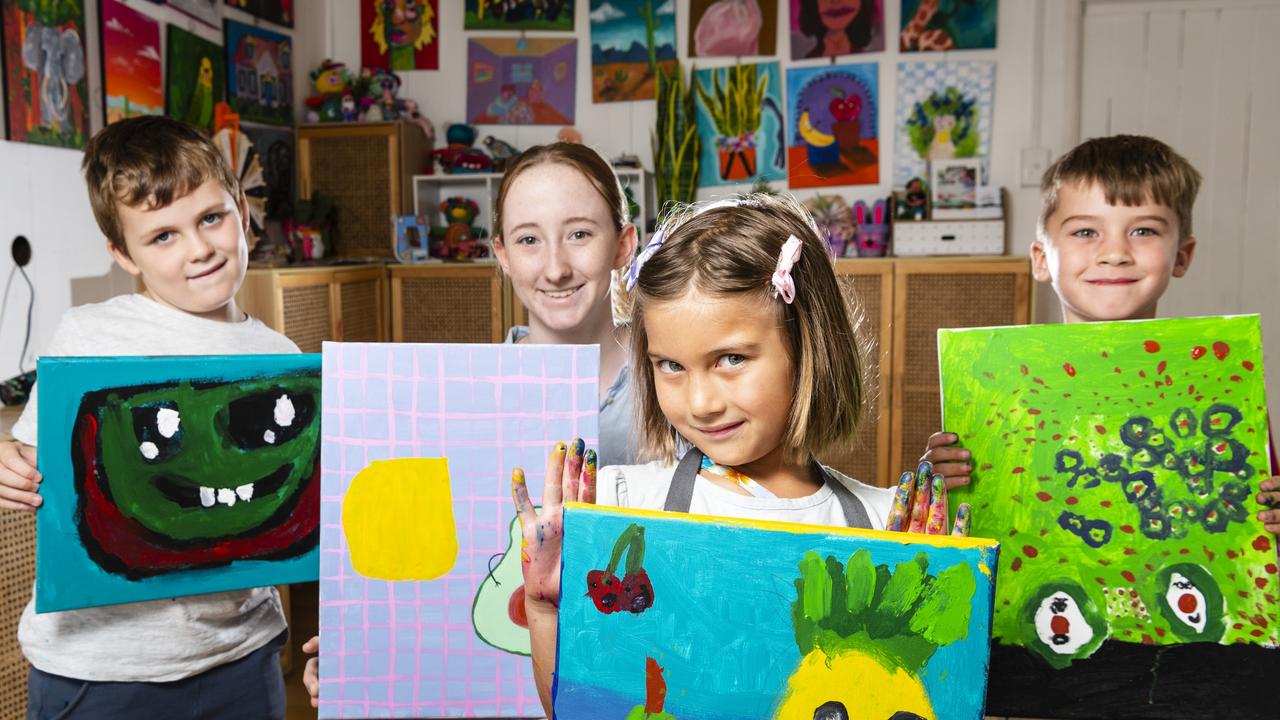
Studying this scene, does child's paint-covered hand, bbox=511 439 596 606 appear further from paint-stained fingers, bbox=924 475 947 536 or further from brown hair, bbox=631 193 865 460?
paint-stained fingers, bbox=924 475 947 536

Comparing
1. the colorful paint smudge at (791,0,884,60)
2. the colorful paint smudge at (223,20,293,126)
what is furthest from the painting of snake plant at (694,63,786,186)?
the colorful paint smudge at (223,20,293,126)

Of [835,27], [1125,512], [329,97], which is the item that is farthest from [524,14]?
[1125,512]

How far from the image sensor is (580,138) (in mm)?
4164

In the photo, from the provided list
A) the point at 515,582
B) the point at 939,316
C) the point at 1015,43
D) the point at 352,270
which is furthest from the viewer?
the point at 1015,43

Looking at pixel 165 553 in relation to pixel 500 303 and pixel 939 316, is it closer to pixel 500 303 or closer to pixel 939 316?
pixel 500 303

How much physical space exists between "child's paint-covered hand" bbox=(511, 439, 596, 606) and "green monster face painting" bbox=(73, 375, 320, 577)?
1.32 ft

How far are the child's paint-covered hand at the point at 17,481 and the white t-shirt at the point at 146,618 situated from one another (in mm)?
110

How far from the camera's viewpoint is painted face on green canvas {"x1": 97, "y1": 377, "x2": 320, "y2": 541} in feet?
3.79

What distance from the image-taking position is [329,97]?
4.06m

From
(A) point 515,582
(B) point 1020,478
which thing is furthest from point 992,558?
(A) point 515,582

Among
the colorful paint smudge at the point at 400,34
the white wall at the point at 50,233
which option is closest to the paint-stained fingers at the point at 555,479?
the white wall at the point at 50,233

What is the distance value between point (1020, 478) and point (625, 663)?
0.59 metres

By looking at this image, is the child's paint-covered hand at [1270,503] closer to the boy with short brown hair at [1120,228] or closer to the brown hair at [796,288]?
the boy with short brown hair at [1120,228]

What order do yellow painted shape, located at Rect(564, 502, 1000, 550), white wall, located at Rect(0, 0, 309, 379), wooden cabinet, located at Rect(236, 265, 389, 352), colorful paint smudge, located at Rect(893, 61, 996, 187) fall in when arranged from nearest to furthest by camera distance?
1. yellow painted shape, located at Rect(564, 502, 1000, 550)
2. white wall, located at Rect(0, 0, 309, 379)
3. wooden cabinet, located at Rect(236, 265, 389, 352)
4. colorful paint smudge, located at Rect(893, 61, 996, 187)
